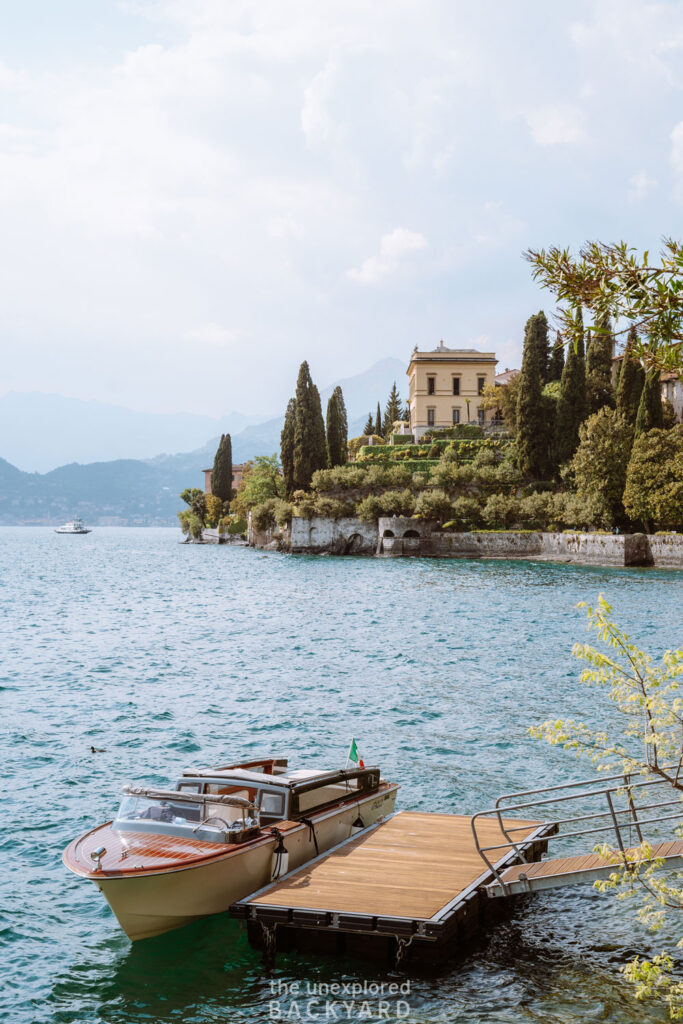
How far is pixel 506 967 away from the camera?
10.0 metres

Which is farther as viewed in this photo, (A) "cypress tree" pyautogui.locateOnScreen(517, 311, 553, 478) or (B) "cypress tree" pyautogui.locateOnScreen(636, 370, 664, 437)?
(A) "cypress tree" pyautogui.locateOnScreen(517, 311, 553, 478)

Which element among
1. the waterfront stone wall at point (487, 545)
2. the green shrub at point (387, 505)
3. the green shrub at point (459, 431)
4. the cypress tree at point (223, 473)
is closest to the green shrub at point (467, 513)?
the waterfront stone wall at point (487, 545)

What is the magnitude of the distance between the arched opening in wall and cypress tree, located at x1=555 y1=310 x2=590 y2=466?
66.5 feet

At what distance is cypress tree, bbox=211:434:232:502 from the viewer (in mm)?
121875

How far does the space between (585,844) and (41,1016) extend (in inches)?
333

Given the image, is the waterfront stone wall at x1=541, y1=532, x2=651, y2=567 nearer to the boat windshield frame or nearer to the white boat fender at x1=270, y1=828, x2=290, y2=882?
the white boat fender at x1=270, y1=828, x2=290, y2=882

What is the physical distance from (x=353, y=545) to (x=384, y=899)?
239 ft

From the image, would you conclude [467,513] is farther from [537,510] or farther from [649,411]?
[649,411]

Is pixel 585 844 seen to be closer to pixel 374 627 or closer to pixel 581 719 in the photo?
pixel 581 719

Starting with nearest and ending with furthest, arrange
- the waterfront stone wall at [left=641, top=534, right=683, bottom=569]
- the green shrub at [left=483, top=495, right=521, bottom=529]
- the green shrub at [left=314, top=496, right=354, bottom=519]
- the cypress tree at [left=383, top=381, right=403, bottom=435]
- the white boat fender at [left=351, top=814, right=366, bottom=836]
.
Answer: the white boat fender at [left=351, top=814, right=366, bottom=836]
the waterfront stone wall at [left=641, top=534, right=683, bottom=569]
the green shrub at [left=483, top=495, right=521, bottom=529]
the green shrub at [left=314, top=496, right=354, bottom=519]
the cypress tree at [left=383, top=381, right=403, bottom=435]

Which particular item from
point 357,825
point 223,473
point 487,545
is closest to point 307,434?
point 487,545

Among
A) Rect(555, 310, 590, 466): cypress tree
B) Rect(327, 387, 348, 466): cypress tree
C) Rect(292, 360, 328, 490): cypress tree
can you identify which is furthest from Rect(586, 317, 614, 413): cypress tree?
Rect(292, 360, 328, 490): cypress tree

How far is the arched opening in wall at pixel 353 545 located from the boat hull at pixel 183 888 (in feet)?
234

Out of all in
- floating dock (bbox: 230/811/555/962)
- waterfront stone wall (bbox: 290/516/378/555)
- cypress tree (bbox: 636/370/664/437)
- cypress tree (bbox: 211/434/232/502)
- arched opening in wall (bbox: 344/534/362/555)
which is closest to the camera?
floating dock (bbox: 230/811/555/962)
